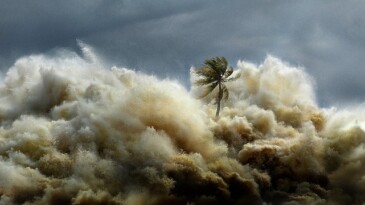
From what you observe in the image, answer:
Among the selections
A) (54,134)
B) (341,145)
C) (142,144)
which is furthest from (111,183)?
(341,145)

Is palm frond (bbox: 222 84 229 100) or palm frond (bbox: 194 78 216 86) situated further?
palm frond (bbox: 222 84 229 100)

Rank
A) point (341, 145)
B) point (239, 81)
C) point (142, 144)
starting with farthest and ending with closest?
1. point (239, 81)
2. point (341, 145)
3. point (142, 144)

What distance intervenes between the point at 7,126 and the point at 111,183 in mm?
30127

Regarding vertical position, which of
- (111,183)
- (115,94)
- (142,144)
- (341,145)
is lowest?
(111,183)

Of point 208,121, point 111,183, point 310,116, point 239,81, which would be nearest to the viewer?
point 111,183

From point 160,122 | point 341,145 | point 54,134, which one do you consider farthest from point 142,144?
point 341,145

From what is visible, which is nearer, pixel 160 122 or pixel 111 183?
pixel 111 183

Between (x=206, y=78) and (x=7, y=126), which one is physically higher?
(x=206, y=78)

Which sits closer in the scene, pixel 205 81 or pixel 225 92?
pixel 205 81

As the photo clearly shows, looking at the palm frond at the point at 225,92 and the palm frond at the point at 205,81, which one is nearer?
the palm frond at the point at 205,81

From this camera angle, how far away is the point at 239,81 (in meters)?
104

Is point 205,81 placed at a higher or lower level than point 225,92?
→ lower

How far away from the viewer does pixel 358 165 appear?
7662 centimetres

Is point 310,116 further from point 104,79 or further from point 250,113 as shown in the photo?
point 104,79
